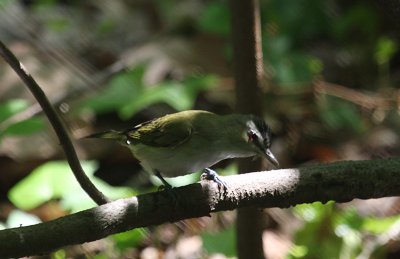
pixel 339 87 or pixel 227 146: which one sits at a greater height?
pixel 227 146

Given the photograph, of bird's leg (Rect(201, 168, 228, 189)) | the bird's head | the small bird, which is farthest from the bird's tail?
the bird's head

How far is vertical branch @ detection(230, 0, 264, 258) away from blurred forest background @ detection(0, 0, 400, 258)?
1.30ft

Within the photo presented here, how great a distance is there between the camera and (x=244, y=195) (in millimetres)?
2152

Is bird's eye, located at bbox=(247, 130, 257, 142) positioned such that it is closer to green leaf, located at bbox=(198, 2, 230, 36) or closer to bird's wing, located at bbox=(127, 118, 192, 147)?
bird's wing, located at bbox=(127, 118, 192, 147)

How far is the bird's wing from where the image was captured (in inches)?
103

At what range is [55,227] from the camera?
1.75 meters

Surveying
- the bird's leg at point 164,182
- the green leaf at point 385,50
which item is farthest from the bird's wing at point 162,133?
the green leaf at point 385,50

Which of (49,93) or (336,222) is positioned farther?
→ (49,93)

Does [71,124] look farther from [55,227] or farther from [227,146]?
[55,227]

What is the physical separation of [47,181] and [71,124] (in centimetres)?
160

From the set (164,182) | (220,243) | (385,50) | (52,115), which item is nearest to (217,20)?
(385,50)

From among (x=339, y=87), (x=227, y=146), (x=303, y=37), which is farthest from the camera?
(x=303, y=37)

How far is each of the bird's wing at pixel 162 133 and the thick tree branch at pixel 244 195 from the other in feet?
1.38

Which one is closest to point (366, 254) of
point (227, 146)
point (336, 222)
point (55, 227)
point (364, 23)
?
point (336, 222)
